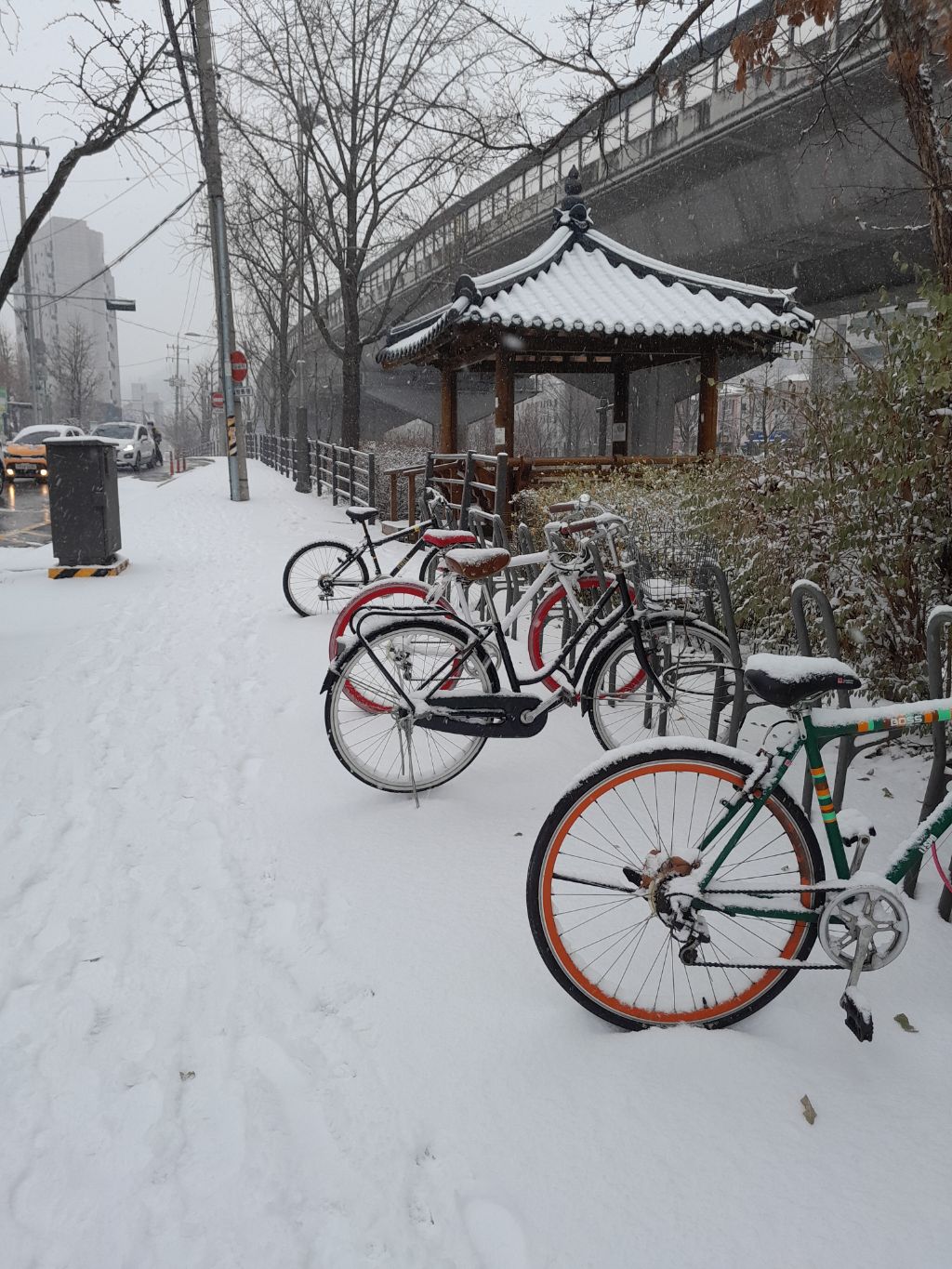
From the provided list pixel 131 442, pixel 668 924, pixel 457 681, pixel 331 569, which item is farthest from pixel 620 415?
pixel 131 442

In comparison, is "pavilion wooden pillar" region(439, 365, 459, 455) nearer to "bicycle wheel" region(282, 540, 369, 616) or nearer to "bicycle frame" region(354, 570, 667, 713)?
"bicycle wheel" region(282, 540, 369, 616)

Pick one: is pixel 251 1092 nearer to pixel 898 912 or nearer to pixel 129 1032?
pixel 129 1032

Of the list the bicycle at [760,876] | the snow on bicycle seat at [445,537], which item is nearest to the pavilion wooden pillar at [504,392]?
the snow on bicycle seat at [445,537]

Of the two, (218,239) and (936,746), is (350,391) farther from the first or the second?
(936,746)

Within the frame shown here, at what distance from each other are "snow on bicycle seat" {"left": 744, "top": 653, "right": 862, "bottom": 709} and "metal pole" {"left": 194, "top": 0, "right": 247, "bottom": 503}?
18.1m

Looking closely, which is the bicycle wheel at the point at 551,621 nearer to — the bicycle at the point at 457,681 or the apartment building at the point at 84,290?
the bicycle at the point at 457,681

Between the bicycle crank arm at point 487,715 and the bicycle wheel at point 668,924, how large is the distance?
105 cm

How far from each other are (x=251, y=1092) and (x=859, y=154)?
13.4 m

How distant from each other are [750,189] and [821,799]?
558 inches

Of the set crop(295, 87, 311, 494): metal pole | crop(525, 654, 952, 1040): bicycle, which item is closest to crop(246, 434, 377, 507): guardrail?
crop(295, 87, 311, 494): metal pole

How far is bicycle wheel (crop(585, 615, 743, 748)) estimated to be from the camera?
13.9ft

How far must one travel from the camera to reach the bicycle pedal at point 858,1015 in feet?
7.56

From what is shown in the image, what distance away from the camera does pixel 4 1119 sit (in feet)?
7.29

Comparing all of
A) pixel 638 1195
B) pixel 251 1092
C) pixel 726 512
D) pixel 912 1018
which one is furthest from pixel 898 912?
pixel 726 512
